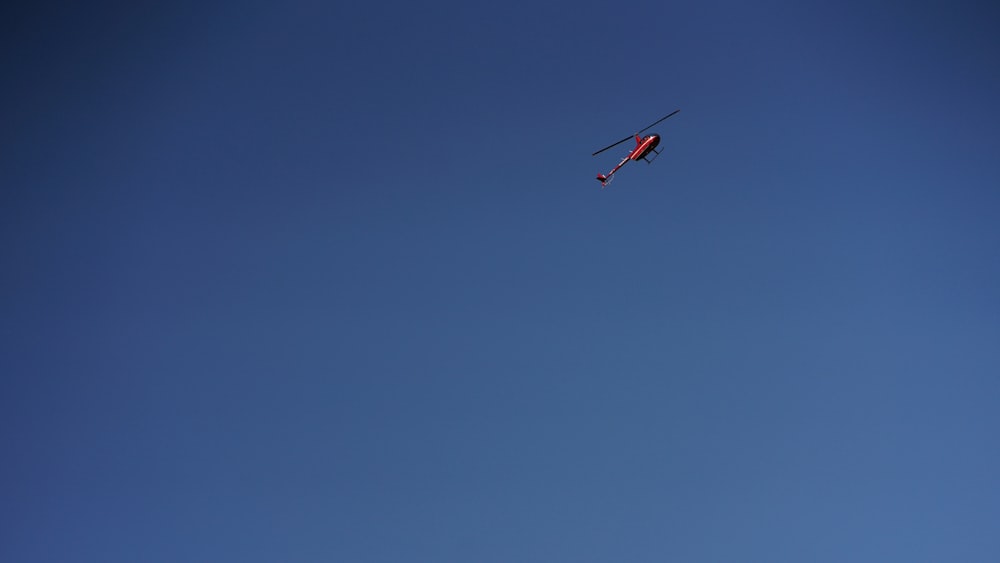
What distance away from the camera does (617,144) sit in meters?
48.9

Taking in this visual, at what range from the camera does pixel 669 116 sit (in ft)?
156

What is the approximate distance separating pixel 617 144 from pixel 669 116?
2.98 m
